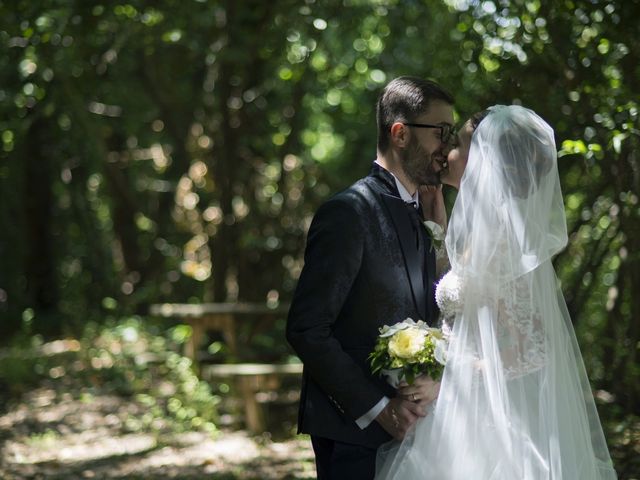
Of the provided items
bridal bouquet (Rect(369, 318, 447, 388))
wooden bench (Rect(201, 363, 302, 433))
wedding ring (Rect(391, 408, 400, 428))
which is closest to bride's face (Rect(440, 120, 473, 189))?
bridal bouquet (Rect(369, 318, 447, 388))

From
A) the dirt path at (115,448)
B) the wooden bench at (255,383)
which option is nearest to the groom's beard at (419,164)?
the dirt path at (115,448)

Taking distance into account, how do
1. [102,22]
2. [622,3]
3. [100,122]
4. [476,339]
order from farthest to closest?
[100,122] < [102,22] < [622,3] < [476,339]

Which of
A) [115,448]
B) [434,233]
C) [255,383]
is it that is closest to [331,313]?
[434,233]

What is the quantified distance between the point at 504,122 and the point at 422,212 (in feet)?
1.64

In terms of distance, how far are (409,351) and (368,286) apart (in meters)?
0.29

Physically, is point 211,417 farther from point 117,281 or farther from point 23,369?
point 117,281

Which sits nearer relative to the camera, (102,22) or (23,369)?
(102,22)

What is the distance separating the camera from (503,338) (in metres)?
3.12

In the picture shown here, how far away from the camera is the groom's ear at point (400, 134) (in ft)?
10.7

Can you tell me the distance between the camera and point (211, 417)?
877 centimetres

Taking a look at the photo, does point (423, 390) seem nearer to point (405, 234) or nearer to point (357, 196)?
point (405, 234)

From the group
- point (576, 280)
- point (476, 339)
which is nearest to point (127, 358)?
point (576, 280)

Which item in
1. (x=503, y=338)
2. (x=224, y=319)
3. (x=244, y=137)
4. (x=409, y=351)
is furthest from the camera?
(x=244, y=137)

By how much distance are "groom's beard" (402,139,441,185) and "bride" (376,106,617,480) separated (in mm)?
174
